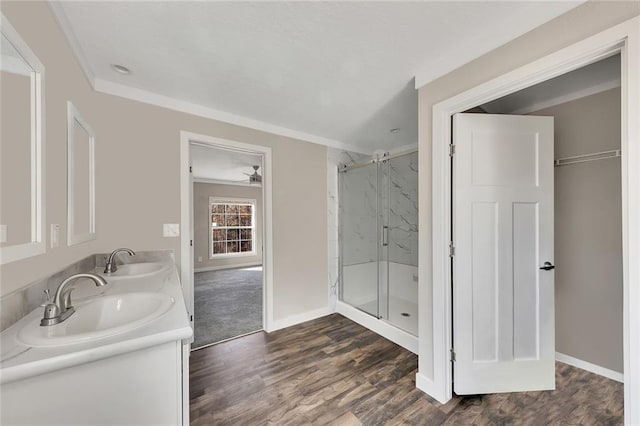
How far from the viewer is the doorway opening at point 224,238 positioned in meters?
2.41

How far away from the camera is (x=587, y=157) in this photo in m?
2.01

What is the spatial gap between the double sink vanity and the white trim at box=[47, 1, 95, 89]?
138 cm

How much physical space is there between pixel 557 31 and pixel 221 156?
13.1 feet

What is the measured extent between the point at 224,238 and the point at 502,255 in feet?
20.1

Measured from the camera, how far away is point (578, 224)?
2066 mm

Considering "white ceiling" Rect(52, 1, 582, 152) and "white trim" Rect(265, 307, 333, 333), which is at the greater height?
"white ceiling" Rect(52, 1, 582, 152)

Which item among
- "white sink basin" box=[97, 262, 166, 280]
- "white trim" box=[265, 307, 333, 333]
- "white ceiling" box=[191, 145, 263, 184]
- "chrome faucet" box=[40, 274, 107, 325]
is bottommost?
"white trim" box=[265, 307, 333, 333]

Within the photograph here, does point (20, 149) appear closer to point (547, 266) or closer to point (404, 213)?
point (547, 266)

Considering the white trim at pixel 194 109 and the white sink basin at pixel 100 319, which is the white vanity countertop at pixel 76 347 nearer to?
the white sink basin at pixel 100 319

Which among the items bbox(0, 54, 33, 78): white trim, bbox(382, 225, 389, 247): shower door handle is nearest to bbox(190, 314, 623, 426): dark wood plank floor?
bbox(382, 225, 389, 247): shower door handle

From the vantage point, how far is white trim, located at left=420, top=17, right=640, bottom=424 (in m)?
0.98

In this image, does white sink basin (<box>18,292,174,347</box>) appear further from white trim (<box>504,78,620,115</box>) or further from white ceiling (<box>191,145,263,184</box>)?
white trim (<box>504,78,620,115</box>)

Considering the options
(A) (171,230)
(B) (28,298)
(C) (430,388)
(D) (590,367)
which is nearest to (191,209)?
(A) (171,230)

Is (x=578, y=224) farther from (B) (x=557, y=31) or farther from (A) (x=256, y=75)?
(A) (x=256, y=75)
